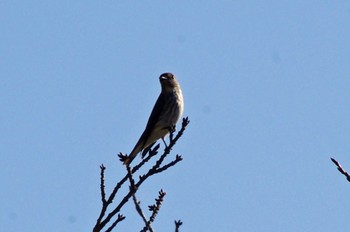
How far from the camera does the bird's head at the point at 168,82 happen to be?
11.7 metres

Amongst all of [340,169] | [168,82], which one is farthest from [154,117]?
[340,169]

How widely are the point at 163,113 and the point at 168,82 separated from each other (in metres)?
1.01

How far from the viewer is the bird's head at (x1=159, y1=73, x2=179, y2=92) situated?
1173 cm

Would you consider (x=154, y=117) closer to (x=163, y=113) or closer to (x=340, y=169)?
(x=163, y=113)

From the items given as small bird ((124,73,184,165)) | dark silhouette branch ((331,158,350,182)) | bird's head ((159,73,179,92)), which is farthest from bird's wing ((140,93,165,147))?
dark silhouette branch ((331,158,350,182))

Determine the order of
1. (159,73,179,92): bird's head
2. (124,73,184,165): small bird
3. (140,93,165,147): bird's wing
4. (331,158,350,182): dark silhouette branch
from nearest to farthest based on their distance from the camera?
(331,158,350,182): dark silhouette branch
(124,73,184,165): small bird
(140,93,165,147): bird's wing
(159,73,179,92): bird's head

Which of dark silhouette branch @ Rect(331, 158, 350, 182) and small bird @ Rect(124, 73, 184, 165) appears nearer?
dark silhouette branch @ Rect(331, 158, 350, 182)

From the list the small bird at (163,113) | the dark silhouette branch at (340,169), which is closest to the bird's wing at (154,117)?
the small bird at (163,113)

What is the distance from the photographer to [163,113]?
11.0 metres

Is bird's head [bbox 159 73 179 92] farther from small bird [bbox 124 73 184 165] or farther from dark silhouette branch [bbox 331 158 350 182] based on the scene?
dark silhouette branch [bbox 331 158 350 182]

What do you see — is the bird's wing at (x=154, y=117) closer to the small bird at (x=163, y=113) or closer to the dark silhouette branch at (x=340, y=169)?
the small bird at (x=163, y=113)

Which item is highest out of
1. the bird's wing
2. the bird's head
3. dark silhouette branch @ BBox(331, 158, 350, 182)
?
the bird's head

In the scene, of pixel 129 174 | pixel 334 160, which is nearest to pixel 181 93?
pixel 129 174

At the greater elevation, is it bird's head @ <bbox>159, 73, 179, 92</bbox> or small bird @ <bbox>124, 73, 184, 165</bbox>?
bird's head @ <bbox>159, 73, 179, 92</bbox>
